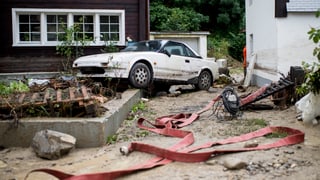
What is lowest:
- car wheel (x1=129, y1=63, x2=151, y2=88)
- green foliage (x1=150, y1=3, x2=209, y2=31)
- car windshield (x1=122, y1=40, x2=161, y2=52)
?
car wheel (x1=129, y1=63, x2=151, y2=88)

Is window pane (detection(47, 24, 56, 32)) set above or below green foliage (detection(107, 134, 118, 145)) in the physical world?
above

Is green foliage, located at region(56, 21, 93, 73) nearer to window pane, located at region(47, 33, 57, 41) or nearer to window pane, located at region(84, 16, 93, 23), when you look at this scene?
window pane, located at region(47, 33, 57, 41)

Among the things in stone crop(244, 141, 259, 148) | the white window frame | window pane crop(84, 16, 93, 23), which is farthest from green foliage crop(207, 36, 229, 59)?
stone crop(244, 141, 259, 148)

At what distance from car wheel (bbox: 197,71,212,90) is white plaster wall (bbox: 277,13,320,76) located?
→ 2745mm

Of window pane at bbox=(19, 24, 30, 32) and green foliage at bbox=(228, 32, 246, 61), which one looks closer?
window pane at bbox=(19, 24, 30, 32)

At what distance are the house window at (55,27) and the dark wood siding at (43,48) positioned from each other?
382 millimetres

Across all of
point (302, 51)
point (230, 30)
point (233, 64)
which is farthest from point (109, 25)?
point (230, 30)

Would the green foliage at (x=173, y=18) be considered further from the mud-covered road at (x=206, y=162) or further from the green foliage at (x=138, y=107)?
the mud-covered road at (x=206, y=162)

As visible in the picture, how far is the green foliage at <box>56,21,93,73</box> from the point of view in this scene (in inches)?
575

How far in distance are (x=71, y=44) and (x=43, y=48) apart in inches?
49.9

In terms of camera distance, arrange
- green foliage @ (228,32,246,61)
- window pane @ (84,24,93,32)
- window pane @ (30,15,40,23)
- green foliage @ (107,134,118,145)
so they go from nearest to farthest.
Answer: green foliage @ (107,134,118,145) < window pane @ (30,15,40,23) < window pane @ (84,24,93,32) < green foliage @ (228,32,246,61)

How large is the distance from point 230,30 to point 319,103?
32484 mm

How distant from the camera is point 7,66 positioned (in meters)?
15.1

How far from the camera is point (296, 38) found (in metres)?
12.7
